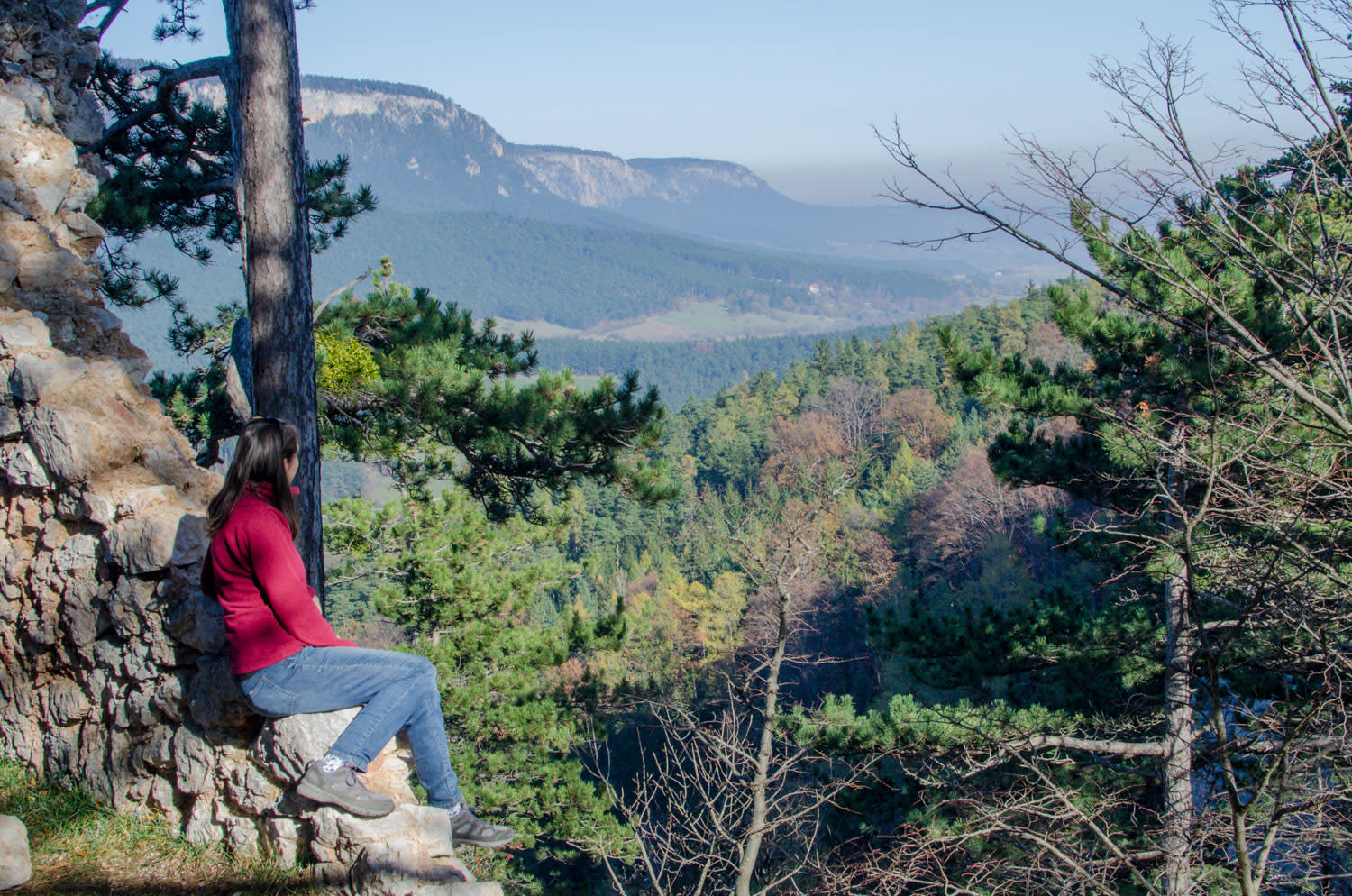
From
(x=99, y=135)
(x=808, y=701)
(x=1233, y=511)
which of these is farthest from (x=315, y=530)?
(x=808, y=701)

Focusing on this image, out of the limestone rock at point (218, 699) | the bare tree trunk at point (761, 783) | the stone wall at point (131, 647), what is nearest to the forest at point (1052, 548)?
the bare tree trunk at point (761, 783)

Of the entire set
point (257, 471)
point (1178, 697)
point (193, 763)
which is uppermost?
point (257, 471)

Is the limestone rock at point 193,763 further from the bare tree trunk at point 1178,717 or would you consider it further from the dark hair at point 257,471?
the bare tree trunk at point 1178,717

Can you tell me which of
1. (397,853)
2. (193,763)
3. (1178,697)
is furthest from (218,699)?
(1178,697)

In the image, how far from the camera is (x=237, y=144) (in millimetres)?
4734

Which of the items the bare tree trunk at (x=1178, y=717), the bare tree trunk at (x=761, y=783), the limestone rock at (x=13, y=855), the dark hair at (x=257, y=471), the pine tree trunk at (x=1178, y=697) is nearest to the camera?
the limestone rock at (x=13, y=855)

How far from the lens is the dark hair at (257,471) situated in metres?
2.67

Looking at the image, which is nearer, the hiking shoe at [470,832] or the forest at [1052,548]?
the hiking shoe at [470,832]

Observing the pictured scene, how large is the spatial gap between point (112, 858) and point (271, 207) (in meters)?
3.36

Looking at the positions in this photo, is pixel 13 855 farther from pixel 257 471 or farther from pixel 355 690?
pixel 257 471

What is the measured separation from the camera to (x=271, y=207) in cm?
469

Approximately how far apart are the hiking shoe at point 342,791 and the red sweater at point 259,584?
1.29 feet

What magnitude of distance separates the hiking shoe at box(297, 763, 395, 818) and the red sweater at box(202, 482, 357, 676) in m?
0.39

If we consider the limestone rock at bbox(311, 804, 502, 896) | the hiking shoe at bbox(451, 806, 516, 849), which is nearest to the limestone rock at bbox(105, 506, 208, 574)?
the limestone rock at bbox(311, 804, 502, 896)
